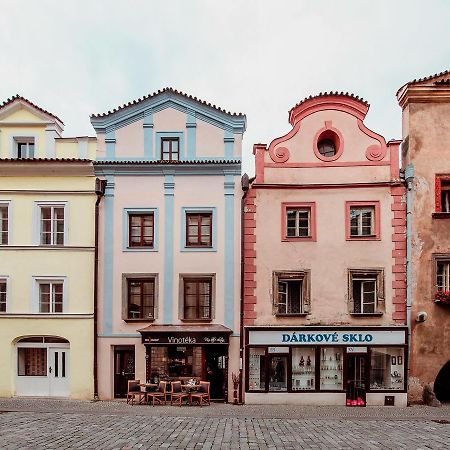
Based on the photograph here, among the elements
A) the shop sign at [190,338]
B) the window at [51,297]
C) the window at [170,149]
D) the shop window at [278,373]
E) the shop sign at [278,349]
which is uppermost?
the window at [170,149]

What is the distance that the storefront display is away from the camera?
2448 cm

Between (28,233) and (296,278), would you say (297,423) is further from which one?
(28,233)

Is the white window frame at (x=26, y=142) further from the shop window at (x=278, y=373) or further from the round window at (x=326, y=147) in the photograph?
the shop window at (x=278, y=373)

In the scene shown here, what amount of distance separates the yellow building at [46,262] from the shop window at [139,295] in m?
1.51

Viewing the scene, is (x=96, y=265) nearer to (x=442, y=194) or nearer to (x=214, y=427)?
(x=214, y=427)

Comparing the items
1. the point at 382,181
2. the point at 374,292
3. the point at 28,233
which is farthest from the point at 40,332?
the point at 382,181

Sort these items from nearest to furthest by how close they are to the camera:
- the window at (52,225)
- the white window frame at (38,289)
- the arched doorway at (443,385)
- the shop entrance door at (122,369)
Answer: the shop entrance door at (122,369), the white window frame at (38,289), the window at (52,225), the arched doorway at (443,385)

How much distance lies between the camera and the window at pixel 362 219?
→ 25156 millimetres

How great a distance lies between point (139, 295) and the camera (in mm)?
25391

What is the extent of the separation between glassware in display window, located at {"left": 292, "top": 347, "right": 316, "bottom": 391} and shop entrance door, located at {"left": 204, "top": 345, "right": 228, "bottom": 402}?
9.55ft

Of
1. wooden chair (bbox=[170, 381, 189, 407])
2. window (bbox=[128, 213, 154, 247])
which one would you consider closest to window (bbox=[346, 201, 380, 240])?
window (bbox=[128, 213, 154, 247])

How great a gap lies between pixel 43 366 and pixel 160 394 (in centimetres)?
563

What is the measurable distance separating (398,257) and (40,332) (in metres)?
15.7

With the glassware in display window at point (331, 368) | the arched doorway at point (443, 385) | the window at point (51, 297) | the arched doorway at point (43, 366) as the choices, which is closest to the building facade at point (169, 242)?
the arched doorway at point (43, 366)
